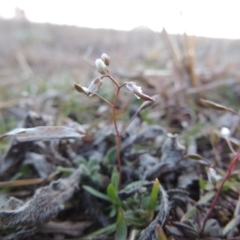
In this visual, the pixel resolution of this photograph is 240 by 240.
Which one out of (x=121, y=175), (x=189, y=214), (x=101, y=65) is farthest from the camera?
(x=121, y=175)

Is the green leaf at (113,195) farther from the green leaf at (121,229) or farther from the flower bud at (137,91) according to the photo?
the flower bud at (137,91)

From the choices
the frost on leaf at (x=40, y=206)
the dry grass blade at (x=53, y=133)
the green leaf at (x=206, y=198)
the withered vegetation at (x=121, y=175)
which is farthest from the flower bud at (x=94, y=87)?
the green leaf at (x=206, y=198)

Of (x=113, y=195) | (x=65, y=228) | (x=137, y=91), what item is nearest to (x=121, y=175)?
(x=113, y=195)

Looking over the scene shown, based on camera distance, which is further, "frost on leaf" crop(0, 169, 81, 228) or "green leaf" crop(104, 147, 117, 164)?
"green leaf" crop(104, 147, 117, 164)

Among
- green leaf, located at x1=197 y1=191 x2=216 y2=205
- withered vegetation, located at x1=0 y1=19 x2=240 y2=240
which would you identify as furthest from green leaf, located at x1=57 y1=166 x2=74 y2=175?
green leaf, located at x1=197 y1=191 x2=216 y2=205

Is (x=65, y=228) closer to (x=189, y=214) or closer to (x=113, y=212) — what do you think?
(x=113, y=212)

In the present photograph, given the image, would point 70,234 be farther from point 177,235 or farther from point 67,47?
point 67,47

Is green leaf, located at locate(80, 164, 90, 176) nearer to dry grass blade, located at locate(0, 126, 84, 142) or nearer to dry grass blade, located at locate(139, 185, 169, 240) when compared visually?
dry grass blade, located at locate(0, 126, 84, 142)

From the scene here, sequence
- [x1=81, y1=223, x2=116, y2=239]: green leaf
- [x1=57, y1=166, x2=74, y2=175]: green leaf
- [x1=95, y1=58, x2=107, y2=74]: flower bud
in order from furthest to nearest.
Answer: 1. [x1=57, y1=166, x2=74, y2=175]: green leaf
2. [x1=81, y1=223, x2=116, y2=239]: green leaf
3. [x1=95, y1=58, x2=107, y2=74]: flower bud
